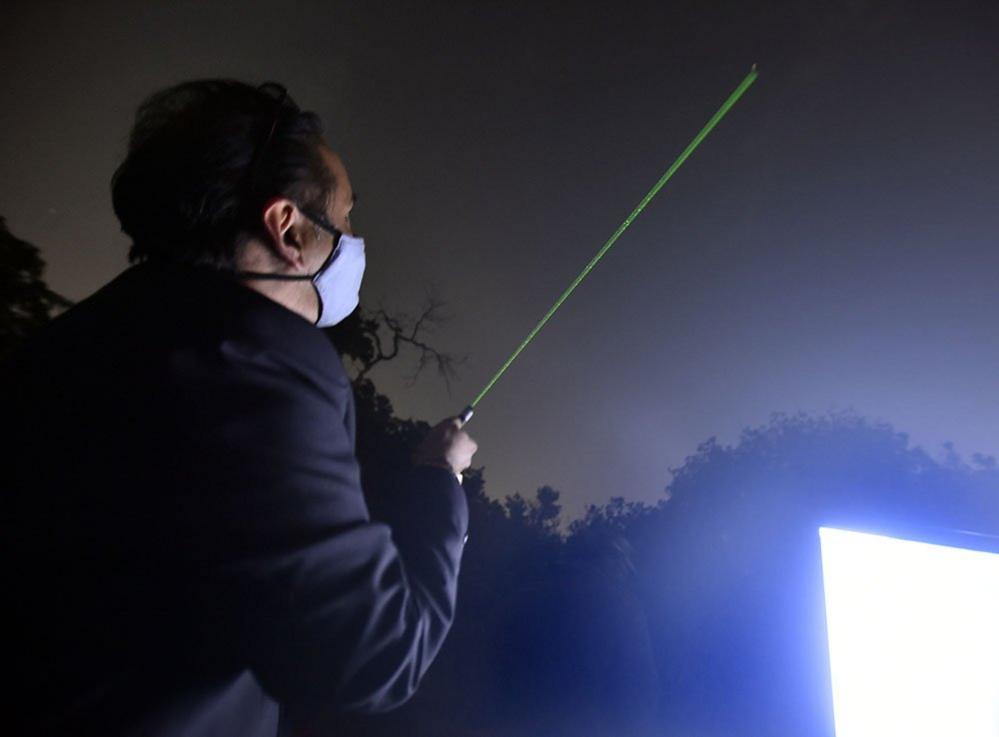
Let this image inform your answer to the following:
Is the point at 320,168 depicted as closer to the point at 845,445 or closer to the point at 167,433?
the point at 167,433

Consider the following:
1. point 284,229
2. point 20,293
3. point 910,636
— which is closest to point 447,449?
point 284,229

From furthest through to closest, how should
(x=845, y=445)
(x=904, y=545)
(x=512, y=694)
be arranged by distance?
(x=845, y=445)
(x=512, y=694)
(x=904, y=545)

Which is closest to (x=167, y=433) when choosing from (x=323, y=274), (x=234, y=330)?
(x=234, y=330)

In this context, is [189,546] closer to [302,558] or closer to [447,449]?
[302,558]

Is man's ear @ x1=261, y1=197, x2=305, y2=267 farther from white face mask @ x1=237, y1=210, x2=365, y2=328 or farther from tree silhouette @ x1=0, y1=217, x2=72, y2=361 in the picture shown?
tree silhouette @ x1=0, y1=217, x2=72, y2=361

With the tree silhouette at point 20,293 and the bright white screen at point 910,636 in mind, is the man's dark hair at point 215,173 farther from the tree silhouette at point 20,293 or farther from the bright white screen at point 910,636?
the tree silhouette at point 20,293

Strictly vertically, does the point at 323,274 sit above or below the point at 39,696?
above

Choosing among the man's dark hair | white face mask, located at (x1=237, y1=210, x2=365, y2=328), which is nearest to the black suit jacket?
the man's dark hair

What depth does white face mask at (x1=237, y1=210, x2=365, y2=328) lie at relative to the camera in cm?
166

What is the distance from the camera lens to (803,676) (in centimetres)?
147

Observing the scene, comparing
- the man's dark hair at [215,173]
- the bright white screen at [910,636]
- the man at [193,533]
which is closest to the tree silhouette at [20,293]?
the man's dark hair at [215,173]

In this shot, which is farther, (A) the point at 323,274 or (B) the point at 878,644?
(A) the point at 323,274

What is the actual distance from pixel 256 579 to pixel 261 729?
1.34ft

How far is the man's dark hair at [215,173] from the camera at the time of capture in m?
1.46
